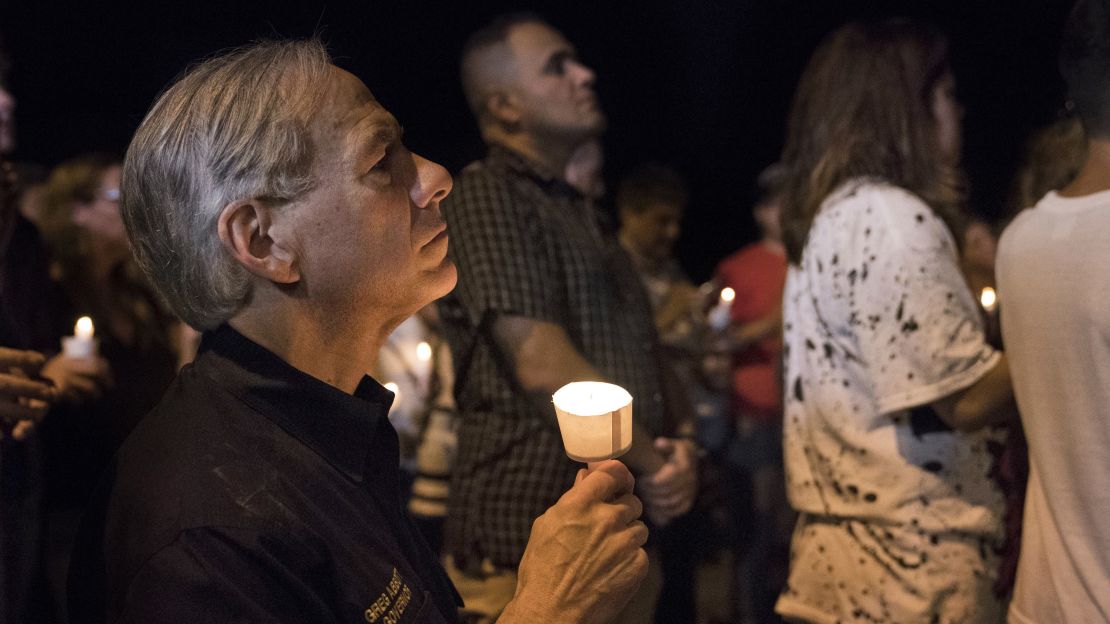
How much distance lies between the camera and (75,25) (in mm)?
6719

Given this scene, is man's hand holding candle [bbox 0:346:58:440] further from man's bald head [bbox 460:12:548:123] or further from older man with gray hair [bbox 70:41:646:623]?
man's bald head [bbox 460:12:548:123]

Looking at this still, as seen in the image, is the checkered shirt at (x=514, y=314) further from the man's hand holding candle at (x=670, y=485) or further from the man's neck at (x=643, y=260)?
the man's neck at (x=643, y=260)

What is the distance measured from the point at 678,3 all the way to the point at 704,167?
1706mm

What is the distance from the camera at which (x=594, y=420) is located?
4.62 feet

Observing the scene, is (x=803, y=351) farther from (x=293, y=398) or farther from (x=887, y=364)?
(x=293, y=398)

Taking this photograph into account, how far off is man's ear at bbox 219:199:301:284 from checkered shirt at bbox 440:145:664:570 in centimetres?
114

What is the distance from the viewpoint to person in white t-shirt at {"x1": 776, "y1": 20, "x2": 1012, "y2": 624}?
209 cm

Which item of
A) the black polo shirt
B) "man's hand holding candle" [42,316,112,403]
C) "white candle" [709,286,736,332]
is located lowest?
"white candle" [709,286,736,332]

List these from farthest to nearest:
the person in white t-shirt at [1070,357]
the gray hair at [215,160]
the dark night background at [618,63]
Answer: the dark night background at [618,63] → the person in white t-shirt at [1070,357] → the gray hair at [215,160]

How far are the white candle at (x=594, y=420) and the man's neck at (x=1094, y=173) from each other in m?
1.06

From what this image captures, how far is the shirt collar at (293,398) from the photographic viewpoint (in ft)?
4.45

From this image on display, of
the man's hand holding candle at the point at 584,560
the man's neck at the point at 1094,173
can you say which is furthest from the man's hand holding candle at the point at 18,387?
the man's neck at the point at 1094,173

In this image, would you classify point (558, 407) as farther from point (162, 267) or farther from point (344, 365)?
point (162, 267)

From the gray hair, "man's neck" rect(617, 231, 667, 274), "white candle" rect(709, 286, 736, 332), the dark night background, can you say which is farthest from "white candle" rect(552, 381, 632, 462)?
the dark night background
